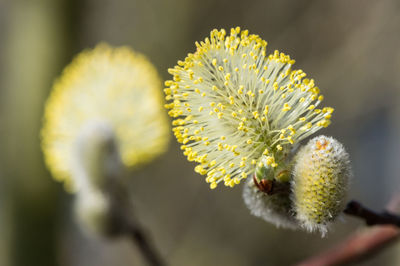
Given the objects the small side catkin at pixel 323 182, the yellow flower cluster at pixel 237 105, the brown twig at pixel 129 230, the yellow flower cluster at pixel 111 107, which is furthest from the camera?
the yellow flower cluster at pixel 111 107

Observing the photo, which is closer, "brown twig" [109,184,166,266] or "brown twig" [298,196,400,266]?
"brown twig" [298,196,400,266]

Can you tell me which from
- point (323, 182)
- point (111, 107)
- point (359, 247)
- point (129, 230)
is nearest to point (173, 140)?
point (111, 107)

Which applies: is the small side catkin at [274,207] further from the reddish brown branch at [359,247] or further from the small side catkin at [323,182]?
the reddish brown branch at [359,247]

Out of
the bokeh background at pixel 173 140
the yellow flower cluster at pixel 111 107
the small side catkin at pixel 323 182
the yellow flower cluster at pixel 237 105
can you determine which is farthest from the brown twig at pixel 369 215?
the bokeh background at pixel 173 140

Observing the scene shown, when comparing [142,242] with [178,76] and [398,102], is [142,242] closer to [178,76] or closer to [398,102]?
[178,76]

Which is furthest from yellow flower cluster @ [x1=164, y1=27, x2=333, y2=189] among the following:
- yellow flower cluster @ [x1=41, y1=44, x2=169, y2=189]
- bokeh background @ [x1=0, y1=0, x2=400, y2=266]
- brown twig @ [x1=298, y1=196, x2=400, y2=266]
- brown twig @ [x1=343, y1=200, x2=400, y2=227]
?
bokeh background @ [x1=0, y1=0, x2=400, y2=266]

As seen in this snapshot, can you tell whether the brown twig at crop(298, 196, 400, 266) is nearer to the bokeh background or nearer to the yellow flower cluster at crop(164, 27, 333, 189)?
the yellow flower cluster at crop(164, 27, 333, 189)
